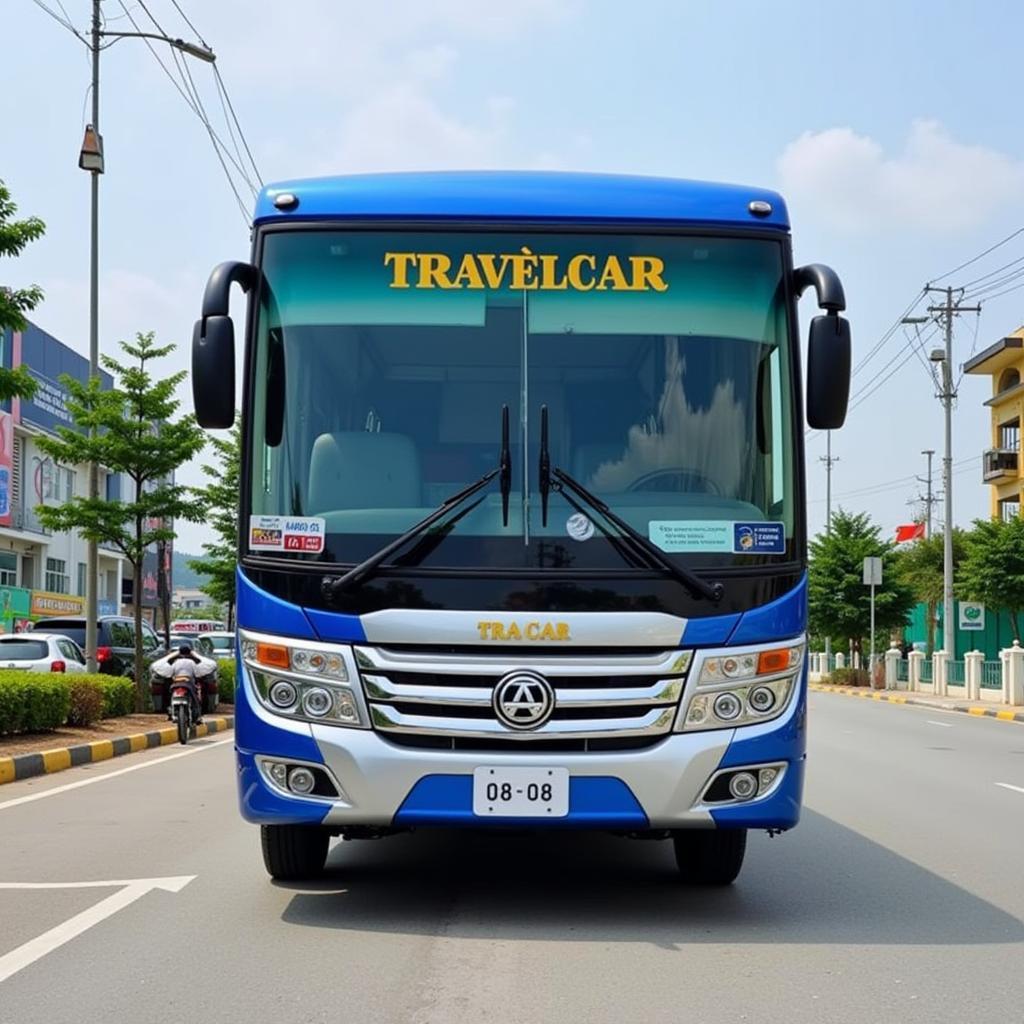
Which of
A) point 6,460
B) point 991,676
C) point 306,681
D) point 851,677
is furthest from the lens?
point 851,677

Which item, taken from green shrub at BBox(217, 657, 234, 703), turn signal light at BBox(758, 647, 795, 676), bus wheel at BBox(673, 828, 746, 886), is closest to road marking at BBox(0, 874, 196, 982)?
bus wheel at BBox(673, 828, 746, 886)

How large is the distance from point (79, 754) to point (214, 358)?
10395 millimetres

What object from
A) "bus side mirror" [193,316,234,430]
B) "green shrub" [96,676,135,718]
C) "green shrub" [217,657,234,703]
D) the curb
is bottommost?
the curb

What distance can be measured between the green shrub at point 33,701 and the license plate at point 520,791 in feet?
36.1

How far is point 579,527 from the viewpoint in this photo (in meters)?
6.29

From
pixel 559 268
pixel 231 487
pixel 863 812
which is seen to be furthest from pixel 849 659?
pixel 559 268

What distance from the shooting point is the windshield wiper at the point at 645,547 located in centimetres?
619

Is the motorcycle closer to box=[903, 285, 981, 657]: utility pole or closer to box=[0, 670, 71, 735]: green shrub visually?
box=[0, 670, 71, 735]: green shrub

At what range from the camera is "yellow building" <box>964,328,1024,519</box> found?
60000 millimetres

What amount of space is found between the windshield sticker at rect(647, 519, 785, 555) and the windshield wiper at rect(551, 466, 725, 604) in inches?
2.9

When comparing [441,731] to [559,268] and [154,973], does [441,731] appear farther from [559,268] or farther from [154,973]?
[559,268]

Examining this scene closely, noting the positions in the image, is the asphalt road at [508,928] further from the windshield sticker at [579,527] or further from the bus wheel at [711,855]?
the windshield sticker at [579,527]

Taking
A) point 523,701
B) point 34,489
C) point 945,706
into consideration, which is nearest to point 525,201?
point 523,701

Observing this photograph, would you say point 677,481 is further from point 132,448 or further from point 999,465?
point 999,465
